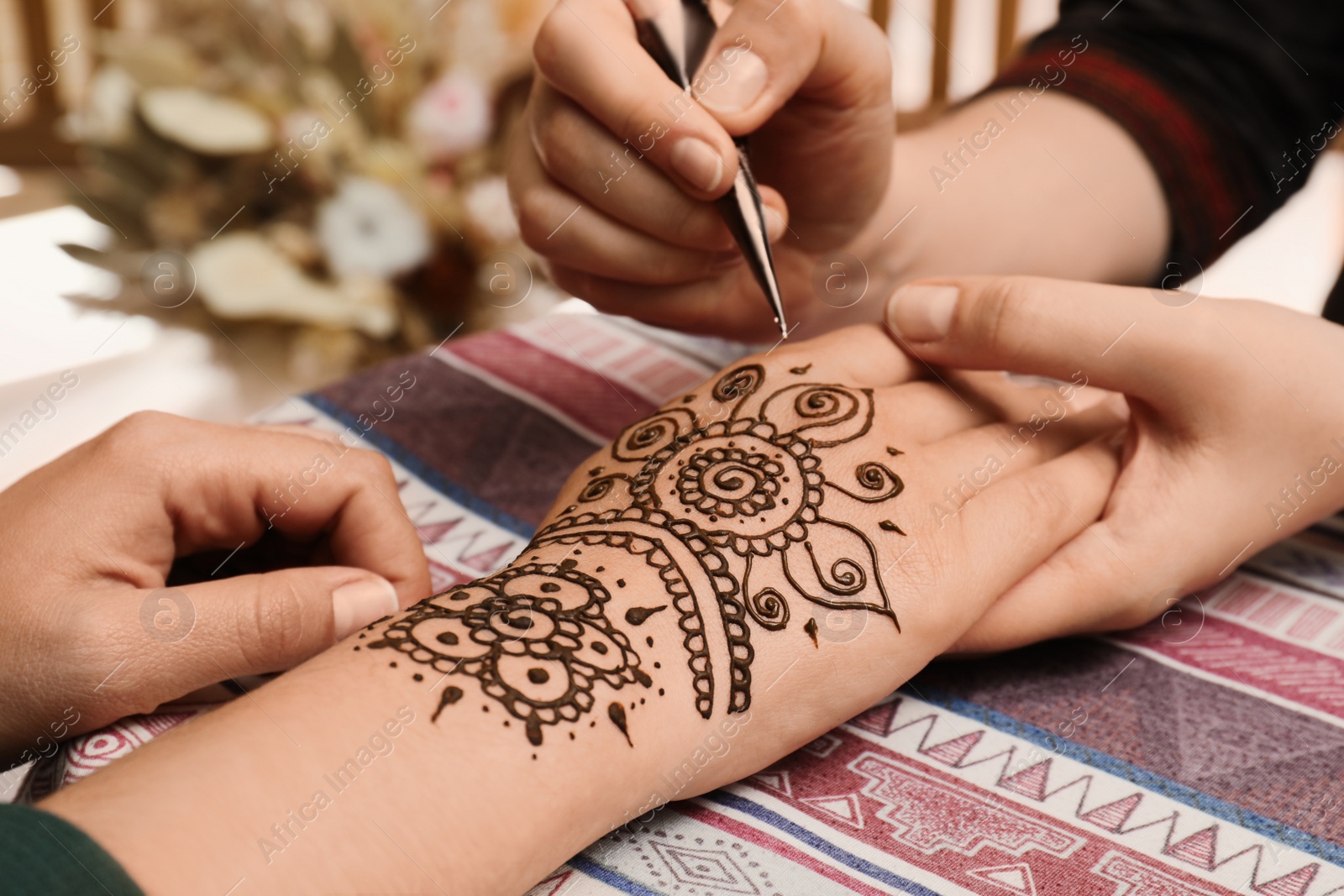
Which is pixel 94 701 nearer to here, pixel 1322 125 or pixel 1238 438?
pixel 1238 438

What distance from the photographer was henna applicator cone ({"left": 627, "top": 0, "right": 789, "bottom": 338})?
99 cm

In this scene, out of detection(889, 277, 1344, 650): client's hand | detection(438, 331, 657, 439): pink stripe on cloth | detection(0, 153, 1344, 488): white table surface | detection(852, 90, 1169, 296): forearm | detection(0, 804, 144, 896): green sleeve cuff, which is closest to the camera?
detection(0, 804, 144, 896): green sleeve cuff

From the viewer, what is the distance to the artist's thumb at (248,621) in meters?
0.81

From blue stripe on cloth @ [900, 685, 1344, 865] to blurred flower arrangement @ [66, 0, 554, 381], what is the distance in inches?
49.6

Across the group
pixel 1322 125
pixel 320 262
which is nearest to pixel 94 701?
pixel 320 262

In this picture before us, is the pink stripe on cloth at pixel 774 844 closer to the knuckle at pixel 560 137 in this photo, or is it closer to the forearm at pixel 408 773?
the forearm at pixel 408 773

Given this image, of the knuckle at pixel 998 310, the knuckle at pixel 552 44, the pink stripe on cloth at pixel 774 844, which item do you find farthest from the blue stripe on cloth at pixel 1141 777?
the knuckle at pixel 552 44

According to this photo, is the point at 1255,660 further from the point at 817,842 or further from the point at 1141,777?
the point at 817,842

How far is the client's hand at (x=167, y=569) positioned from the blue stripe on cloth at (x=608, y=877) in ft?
0.90

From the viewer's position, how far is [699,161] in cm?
95

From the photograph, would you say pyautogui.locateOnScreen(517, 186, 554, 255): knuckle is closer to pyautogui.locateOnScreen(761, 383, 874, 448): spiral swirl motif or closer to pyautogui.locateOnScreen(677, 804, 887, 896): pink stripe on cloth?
pyautogui.locateOnScreen(761, 383, 874, 448): spiral swirl motif

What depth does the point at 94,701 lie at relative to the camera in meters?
0.80

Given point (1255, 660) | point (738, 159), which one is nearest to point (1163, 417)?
point (1255, 660)

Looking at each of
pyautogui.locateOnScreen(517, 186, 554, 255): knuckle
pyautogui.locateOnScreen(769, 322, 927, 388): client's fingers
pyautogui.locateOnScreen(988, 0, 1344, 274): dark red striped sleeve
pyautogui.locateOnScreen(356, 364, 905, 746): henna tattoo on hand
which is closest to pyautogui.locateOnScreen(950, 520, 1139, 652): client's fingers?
pyautogui.locateOnScreen(356, 364, 905, 746): henna tattoo on hand
